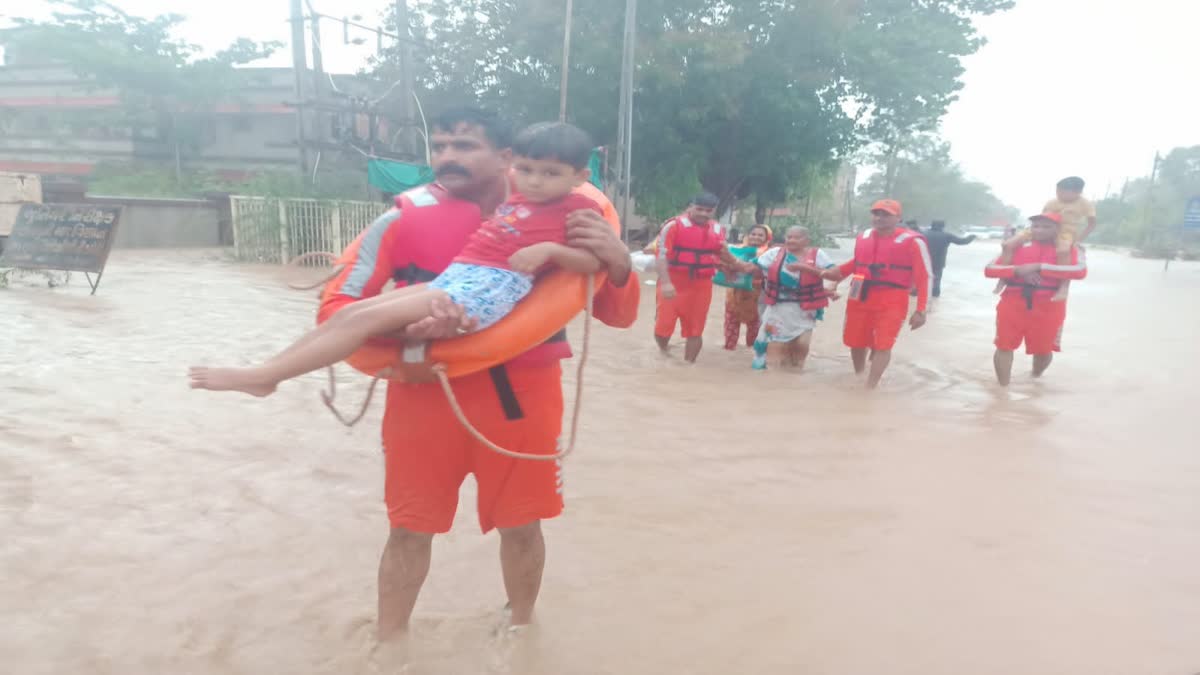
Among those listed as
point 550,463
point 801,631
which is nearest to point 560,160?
point 550,463

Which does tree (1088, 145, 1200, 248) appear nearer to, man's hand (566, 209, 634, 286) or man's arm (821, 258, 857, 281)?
man's arm (821, 258, 857, 281)

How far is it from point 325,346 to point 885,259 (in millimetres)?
5593

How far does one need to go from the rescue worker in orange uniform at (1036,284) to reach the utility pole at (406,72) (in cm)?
1309

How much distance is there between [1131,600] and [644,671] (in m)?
1.99

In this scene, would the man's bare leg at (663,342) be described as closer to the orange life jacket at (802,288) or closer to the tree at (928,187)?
the orange life jacket at (802,288)

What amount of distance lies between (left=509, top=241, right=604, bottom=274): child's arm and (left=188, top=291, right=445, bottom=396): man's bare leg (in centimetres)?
25

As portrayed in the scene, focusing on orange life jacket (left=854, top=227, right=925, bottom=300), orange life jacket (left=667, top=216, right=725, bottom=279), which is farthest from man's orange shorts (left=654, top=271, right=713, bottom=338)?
orange life jacket (left=854, top=227, right=925, bottom=300)

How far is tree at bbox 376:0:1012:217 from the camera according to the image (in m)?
18.2

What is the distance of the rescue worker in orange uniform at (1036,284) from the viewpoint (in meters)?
6.71

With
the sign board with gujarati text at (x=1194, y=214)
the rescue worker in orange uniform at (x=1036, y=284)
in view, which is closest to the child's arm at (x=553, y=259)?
the rescue worker in orange uniform at (x=1036, y=284)

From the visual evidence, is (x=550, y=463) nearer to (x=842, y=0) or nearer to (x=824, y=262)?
(x=824, y=262)

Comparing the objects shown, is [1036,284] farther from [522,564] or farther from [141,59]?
[141,59]

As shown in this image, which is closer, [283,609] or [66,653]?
[66,653]

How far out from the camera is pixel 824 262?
24.1 ft
